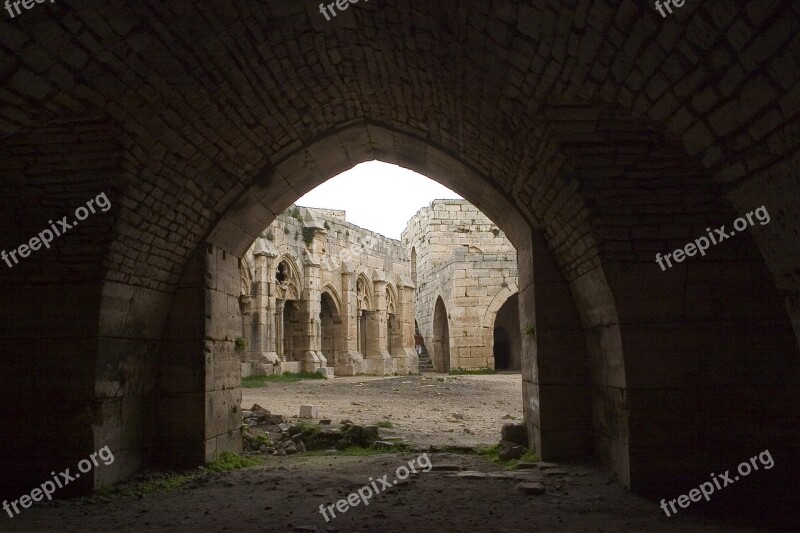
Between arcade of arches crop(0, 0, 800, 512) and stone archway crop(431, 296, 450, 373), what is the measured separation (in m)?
21.9

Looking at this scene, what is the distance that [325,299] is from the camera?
26.3m

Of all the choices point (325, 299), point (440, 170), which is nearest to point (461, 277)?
point (325, 299)

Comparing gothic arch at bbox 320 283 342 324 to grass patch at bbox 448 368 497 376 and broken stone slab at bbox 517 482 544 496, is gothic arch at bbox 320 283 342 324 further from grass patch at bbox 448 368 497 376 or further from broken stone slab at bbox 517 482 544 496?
broken stone slab at bbox 517 482 544 496

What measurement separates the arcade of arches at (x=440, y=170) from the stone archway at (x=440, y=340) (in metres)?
21.9

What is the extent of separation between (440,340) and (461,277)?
5.93 meters

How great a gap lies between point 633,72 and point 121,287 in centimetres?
556

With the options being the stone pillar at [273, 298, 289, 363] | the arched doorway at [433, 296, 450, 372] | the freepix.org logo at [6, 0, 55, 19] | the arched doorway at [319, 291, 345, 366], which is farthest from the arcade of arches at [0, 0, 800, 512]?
the arched doorway at [433, 296, 450, 372]

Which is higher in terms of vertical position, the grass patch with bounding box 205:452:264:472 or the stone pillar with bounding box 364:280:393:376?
the stone pillar with bounding box 364:280:393:376

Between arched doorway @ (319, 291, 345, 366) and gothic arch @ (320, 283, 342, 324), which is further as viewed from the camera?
arched doorway @ (319, 291, 345, 366)

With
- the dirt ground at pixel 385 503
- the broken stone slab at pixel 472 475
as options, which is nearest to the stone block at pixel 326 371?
the dirt ground at pixel 385 503

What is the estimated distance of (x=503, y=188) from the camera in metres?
7.97

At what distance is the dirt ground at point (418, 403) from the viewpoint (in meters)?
11.1

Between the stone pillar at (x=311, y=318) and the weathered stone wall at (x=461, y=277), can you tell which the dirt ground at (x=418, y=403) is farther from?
the weathered stone wall at (x=461, y=277)

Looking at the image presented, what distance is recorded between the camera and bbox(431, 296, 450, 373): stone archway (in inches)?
1199
